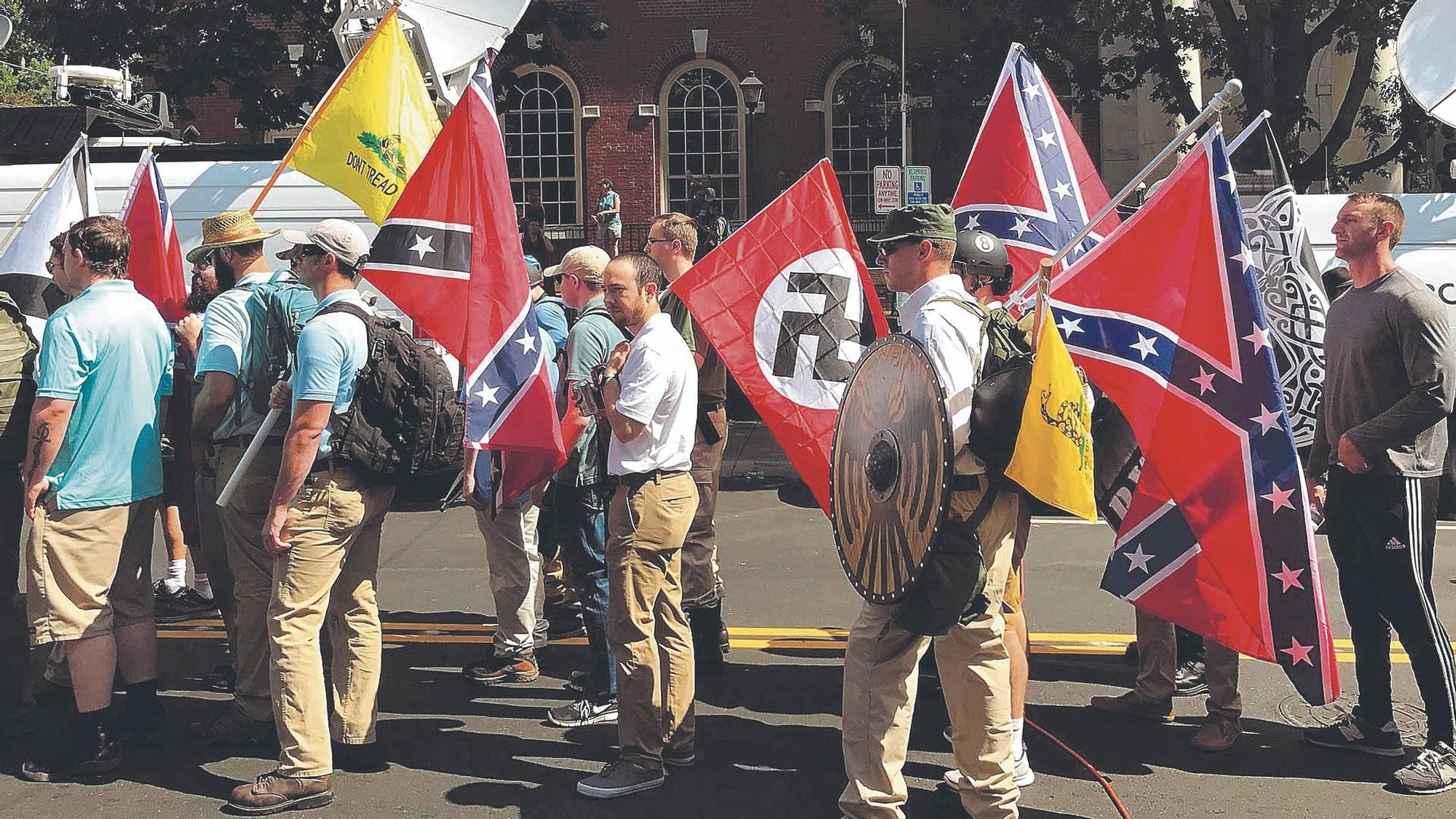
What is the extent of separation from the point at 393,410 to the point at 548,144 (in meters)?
22.3

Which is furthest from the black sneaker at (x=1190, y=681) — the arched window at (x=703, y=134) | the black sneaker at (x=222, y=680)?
the arched window at (x=703, y=134)

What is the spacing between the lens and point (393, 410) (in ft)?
15.9

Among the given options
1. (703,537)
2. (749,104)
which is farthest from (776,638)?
(749,104)

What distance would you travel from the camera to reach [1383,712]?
17.0 ft

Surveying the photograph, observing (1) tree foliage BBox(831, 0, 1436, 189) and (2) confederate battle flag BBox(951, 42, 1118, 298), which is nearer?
(2) confederate battle flag BBox(951, 42, 1118, 298)

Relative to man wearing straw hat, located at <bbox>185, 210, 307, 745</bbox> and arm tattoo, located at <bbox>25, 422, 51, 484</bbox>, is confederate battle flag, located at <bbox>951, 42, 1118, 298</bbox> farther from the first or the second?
arm tattoo, located at <bbox>25, 422, 51, 484</bbox>

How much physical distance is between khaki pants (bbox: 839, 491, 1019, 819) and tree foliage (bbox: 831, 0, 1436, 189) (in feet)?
44.6

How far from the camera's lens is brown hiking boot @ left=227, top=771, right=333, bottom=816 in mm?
4648

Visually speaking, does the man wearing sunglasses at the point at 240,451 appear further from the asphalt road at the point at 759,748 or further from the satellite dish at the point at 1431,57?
the satellite dish at the point at 1431,57

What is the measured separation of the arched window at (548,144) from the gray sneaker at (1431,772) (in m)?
22.6

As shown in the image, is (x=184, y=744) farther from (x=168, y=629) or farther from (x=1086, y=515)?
(x=1086, y=515)

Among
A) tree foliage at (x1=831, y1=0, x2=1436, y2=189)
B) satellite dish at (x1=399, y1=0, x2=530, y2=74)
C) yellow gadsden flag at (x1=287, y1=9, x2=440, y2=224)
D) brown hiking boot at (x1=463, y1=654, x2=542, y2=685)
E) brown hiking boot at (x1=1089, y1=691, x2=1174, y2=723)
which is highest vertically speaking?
tree foliage at (x1=831, y1=0, x2=1436, y2=189)

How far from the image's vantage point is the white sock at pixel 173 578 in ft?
25.0

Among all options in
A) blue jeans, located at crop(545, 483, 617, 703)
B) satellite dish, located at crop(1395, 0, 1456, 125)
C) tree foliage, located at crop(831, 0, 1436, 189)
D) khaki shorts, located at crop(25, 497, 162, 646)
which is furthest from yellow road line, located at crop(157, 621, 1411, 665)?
tree foliage, located at crop(831, 0, 1436, 189)
